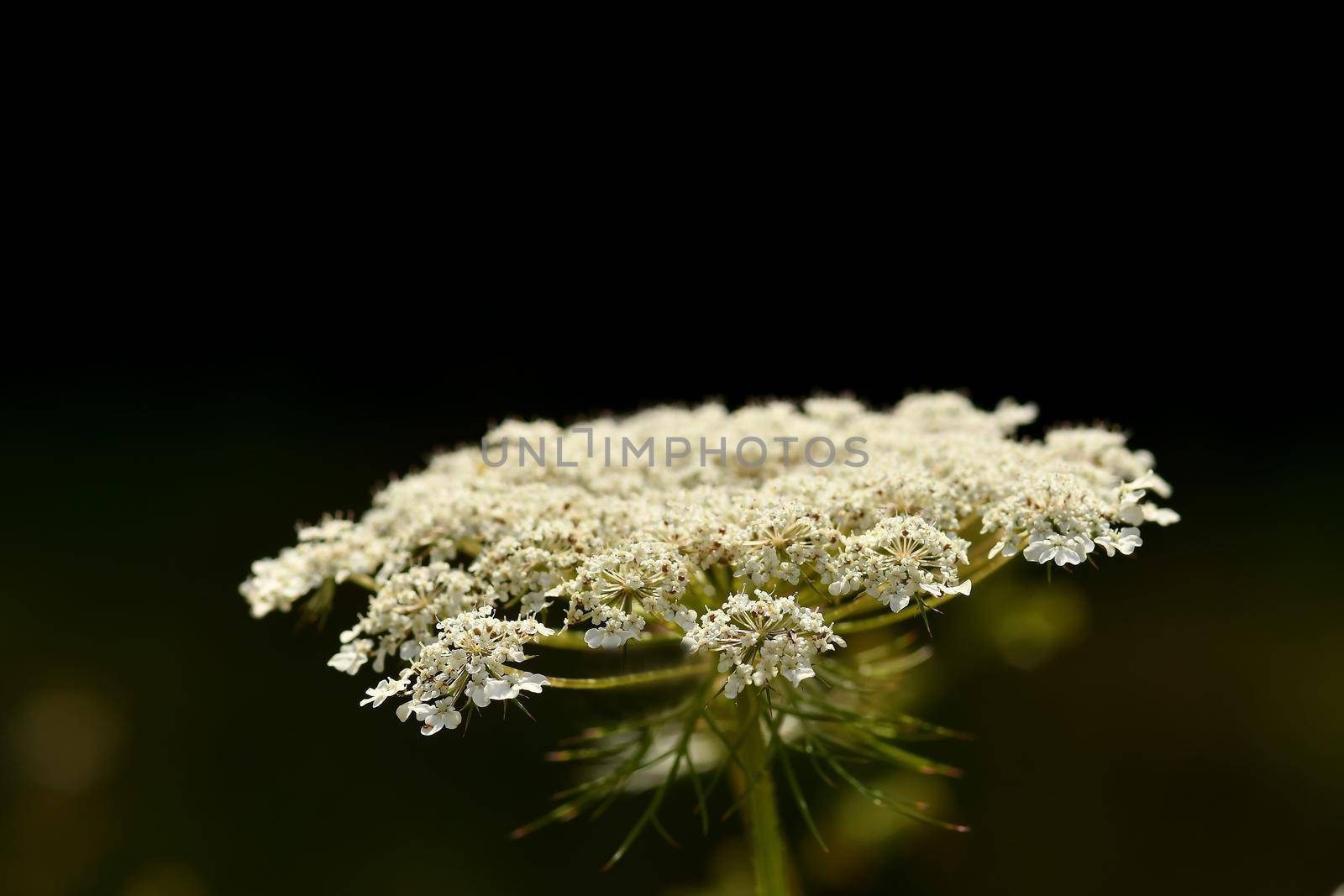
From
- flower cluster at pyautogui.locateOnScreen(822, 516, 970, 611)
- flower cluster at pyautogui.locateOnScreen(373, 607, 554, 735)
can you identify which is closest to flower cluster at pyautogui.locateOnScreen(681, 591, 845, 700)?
flower cluster at pyautogui.locateOnScreen(822, 516, 970, 611)

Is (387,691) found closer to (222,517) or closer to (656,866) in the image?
(656,866)

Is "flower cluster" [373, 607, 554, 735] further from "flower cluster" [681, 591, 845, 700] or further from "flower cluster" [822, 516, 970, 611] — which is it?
"flower cluster" [822, 516, 970, 611]

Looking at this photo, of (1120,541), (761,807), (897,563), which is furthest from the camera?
(761,807)

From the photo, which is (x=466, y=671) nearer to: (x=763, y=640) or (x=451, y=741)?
(x=763, y=640)

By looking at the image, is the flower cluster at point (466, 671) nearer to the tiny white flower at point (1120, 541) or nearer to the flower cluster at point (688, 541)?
the flower cluster at point (688, 541)

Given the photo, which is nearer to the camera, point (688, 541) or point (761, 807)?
point (688, 541)

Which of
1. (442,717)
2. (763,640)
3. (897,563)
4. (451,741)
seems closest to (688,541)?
(763,640)

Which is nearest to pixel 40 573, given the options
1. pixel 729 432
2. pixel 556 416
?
pixel 556 416
